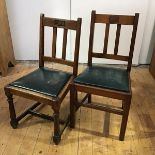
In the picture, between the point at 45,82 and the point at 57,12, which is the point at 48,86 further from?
the point at 57,12

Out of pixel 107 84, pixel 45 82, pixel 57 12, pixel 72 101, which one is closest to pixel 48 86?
pixel 45 82

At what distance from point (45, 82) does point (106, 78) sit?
49 cm

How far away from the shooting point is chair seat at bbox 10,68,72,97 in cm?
152

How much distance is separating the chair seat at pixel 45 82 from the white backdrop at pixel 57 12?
1.30 meters

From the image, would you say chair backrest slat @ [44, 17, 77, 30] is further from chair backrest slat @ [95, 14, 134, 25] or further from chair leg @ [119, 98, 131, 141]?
chair leg @ [119, 98, 131, 141]

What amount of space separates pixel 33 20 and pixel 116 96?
1.92 meters

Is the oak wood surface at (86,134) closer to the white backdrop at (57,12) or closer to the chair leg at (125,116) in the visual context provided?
the chair leg at (125,116)

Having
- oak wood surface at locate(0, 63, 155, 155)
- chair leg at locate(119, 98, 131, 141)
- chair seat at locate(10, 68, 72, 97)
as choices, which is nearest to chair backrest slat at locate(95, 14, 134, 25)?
chair seat at locate(10, 68, 72, 97)

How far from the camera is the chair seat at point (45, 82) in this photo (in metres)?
1.52

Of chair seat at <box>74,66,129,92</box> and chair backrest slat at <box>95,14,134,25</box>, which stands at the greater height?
chair backrest slat at <box>95,14,134,25</box>

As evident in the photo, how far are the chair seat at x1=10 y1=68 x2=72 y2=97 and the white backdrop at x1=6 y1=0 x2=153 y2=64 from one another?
1303 mm

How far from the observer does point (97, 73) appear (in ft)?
5.63

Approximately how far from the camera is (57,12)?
9.27 ft

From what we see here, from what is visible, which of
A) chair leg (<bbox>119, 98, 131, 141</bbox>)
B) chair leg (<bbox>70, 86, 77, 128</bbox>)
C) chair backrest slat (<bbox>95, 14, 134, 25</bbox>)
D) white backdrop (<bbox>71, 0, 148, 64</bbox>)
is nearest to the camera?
chair leg (<bbox>119, 98, 131, 141</bbox>)
